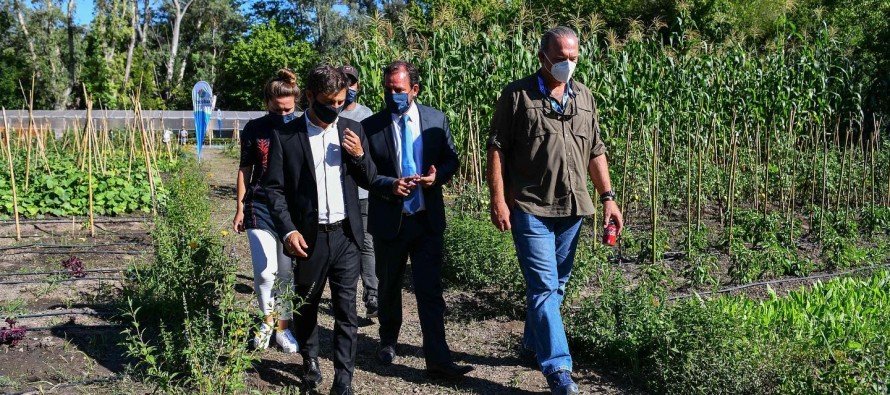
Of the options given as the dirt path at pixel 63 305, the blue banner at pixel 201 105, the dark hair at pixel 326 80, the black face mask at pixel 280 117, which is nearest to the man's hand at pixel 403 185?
the dark hair at pixel 326 80

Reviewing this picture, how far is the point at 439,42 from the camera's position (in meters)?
12.9

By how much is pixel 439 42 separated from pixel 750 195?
4917 mm

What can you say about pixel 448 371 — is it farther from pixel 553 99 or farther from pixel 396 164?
pixel 553 99

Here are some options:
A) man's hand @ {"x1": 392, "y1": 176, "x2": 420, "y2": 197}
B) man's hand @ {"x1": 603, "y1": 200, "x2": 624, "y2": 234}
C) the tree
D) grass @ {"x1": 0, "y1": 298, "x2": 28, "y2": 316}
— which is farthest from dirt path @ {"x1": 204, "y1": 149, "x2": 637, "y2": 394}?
the tree

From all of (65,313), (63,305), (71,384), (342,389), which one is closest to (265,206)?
(342,389)

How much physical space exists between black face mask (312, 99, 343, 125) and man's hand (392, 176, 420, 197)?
0.58 metres

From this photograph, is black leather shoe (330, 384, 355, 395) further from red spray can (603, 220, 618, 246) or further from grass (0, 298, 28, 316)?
grass (0, 298, 28, 316)

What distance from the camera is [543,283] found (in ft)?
15.1

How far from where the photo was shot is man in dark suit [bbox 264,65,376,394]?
4.53 metres

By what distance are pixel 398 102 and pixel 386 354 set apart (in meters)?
1.54

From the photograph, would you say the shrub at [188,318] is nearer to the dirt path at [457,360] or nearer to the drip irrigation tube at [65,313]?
the drip irrigation tube at [65,313]

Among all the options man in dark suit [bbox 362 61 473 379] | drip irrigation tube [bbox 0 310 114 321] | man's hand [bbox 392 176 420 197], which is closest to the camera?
man's hand [bbox 392 176 420 197]

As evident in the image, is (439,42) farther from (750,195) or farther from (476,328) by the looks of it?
(476,328)

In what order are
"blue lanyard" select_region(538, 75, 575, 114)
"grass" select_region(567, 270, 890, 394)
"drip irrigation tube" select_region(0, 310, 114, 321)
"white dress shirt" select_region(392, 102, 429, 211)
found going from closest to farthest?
"grass" select_region(567, 270, 890, 394) < "blue lanyard" select_region(538, 75, 575, 114) < "white dress shirt" select_region(392, 102, 429, 211) < "drip irrigation tube" select_region(0, 310, 114, 321)
